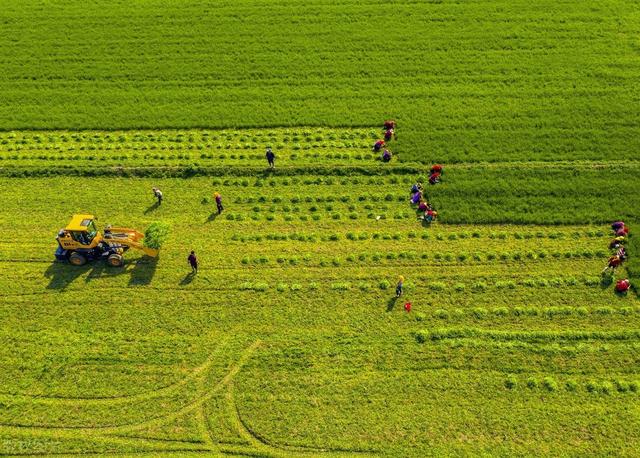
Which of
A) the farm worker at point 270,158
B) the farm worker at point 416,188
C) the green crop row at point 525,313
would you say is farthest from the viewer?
the farm worker at point 270,158

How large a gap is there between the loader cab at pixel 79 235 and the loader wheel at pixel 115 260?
1207mm

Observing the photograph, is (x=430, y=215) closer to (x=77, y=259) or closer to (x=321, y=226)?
(x=321, y=226)

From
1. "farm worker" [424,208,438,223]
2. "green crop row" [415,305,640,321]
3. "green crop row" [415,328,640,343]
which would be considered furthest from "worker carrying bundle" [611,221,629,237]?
"farm worker" [424,208,438,223]

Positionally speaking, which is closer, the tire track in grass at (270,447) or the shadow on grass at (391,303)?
the tire track in grass at (270,447)

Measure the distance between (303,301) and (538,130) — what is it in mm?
21614

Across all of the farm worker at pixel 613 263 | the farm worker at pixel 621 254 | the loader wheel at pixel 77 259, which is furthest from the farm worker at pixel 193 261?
the farm worker at pixel 621 254

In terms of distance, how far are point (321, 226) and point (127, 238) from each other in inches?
444

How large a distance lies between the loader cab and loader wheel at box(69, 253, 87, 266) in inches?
15.9

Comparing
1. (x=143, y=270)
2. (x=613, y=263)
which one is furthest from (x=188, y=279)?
(x=613, y=263)

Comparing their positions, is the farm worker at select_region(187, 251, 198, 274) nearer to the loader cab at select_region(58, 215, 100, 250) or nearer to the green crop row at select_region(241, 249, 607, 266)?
the green crop row at select_region(241, 249, 607, 266)

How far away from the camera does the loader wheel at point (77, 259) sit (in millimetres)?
28156

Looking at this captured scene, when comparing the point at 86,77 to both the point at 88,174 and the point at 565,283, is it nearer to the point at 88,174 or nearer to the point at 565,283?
the point at 88,174

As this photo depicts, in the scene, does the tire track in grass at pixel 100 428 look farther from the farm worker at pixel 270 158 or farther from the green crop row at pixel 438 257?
the farm worker at pixel 270 158

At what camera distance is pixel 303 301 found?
26953mm
